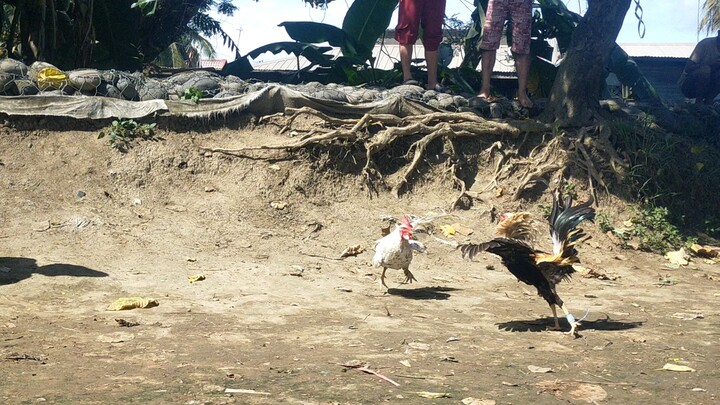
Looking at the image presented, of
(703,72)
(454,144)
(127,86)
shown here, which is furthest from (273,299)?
(703,72)

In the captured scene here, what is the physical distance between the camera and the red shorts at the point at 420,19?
11.1m

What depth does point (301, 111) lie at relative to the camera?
10672 millimetres

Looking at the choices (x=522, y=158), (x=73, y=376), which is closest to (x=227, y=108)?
(x=522, y=158)

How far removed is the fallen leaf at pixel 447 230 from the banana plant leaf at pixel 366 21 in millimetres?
3812

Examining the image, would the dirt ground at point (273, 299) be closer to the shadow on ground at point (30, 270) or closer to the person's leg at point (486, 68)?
the shadow on ground at point (30, 270)

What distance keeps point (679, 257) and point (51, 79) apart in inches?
298

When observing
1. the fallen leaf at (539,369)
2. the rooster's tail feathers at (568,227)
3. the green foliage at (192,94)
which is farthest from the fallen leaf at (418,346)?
the green foliage at (192,94)

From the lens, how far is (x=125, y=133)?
10039mm

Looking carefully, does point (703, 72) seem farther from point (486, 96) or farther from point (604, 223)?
point (604, 223)

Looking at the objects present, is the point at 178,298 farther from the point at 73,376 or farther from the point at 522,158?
the point at 522,158

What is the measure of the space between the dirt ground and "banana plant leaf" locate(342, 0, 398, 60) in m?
2.95

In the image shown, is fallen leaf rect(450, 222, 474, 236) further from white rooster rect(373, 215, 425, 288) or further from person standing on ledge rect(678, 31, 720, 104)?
person standing on ledge rect(678, 31, 720, 104)

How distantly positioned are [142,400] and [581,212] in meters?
3.77

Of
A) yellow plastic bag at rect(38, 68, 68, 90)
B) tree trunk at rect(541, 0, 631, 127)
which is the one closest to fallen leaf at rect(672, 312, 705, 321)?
tree trunk at rect(541, 0, 631, 127)
